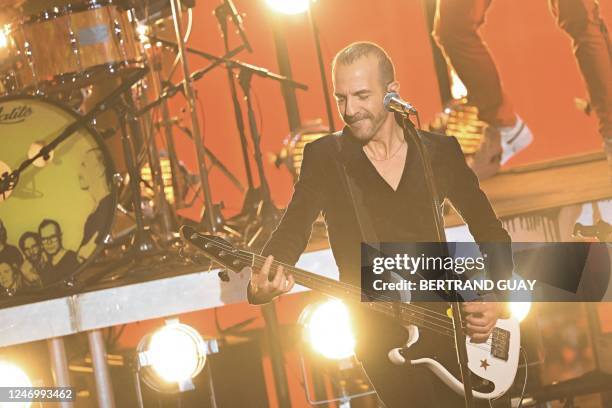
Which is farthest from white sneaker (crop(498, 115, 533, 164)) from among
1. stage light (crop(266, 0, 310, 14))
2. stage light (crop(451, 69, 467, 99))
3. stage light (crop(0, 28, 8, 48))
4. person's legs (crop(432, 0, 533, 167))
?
stage light (crop(0, 28, 8, 48))

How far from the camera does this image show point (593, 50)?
227 inches

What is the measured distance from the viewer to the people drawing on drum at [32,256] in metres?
4.25

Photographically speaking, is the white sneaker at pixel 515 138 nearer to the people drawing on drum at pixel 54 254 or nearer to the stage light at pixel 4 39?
the people drawing on drum at pixel 54 254

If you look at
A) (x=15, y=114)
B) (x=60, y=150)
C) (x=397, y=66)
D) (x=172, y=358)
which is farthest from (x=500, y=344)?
(x=397, y=66)

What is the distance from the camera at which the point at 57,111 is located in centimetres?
425

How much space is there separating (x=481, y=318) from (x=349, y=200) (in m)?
0.68

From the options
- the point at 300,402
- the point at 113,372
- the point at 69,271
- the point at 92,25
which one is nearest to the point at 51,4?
the point at 92,25

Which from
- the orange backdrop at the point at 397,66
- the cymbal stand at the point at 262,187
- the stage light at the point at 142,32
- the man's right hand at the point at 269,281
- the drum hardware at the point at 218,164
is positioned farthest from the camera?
the orange backdrop at the point at 397,66

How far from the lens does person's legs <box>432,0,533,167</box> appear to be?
5.84 m

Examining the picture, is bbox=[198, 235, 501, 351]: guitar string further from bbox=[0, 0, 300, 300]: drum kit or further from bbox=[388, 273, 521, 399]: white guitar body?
bbox=[0, 0, 300, 300]: drum kit

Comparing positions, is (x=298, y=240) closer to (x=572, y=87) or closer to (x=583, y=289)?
(x=583, y=289)

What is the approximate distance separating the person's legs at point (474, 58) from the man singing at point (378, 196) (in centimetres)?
233

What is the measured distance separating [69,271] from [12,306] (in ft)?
0.99

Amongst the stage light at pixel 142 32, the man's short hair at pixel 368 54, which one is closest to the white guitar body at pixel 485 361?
the man's short hair at pixel 368 54
